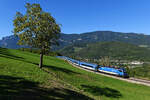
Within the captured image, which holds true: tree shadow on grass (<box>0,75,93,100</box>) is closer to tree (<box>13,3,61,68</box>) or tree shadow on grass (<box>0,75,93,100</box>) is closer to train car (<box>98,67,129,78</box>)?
tree (<box>13,3,61,68</box>)

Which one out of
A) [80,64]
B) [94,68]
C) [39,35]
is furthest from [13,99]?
[80,64]

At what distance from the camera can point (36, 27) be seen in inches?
860

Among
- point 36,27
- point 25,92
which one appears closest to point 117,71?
point 36,27

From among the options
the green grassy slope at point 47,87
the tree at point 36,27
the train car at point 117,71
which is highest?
the tree at point 36,27

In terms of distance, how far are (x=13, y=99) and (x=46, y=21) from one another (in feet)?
53.5

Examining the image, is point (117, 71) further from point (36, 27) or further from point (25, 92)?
point (25, 92)

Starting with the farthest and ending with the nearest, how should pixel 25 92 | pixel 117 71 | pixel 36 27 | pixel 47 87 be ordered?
pixel 117 71 → pixel 36 27 → pixel 47 87 → pixel 25 92

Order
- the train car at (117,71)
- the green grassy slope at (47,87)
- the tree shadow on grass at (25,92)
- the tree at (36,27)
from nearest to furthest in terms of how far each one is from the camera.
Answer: the tree shadow on grass at (25,92) → the green grassy slope at (47,87) → the tree at (36,27) → the train car at (117,71)

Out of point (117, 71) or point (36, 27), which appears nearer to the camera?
point (36, 27)

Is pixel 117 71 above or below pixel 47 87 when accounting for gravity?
below

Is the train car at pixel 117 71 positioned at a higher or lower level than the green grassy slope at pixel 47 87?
lower

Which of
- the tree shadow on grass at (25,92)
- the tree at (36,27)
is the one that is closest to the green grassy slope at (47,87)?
the tree shadow on grass at (25,92)

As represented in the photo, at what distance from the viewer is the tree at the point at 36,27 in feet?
70.4

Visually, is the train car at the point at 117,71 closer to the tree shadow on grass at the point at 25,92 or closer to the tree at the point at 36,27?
the tree at the point at 36,27
